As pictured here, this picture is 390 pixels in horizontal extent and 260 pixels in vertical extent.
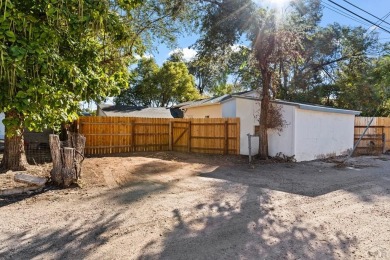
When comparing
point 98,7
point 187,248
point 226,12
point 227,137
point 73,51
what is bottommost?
point 187,248

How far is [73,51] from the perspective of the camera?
14.9ft

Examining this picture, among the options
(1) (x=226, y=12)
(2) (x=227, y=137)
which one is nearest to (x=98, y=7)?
(1) (x=226, y=12)

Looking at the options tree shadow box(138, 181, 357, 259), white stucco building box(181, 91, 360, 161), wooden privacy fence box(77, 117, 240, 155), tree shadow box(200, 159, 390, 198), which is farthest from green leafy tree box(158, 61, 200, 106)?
tree shadow box(138, 181, 357, 259)

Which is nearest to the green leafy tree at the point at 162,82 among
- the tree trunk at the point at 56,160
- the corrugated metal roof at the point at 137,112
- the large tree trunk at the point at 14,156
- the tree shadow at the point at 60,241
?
the corrugated metal roof at the point at 137,112

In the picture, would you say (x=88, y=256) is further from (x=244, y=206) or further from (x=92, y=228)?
(x=244, y=206)

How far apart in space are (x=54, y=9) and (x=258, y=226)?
4032 mm

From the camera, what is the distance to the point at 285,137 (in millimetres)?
12133

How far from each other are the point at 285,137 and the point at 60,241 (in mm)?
9997

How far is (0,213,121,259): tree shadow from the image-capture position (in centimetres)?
350

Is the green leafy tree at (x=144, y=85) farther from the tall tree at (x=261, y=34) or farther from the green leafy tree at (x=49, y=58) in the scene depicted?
the green leafy tree at (x=49, y=58)

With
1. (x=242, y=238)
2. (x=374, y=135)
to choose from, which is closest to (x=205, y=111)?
(x=374, y=135)

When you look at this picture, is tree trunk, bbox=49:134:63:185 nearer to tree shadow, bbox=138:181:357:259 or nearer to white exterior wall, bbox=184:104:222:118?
tree shadow, bbox=138:181:357:259

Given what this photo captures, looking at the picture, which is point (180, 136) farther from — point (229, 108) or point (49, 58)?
point (49, 58)

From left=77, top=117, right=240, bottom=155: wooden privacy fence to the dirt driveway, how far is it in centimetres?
535
